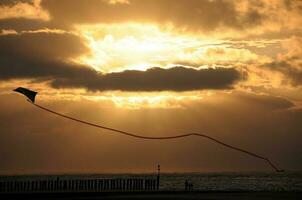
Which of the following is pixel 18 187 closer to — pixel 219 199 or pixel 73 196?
pixel 73 196

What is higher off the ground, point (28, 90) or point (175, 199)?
point (28, 90)

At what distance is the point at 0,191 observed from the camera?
60312 millimetres

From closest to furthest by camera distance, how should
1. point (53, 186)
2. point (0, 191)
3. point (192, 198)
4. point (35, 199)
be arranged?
point (35, 199) → point (192, 198) → point (0, 191) → point (53, 186)

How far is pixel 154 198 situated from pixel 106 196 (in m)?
5.90

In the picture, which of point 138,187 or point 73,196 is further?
point 138,187

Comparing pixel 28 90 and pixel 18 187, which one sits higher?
pixel 28 90

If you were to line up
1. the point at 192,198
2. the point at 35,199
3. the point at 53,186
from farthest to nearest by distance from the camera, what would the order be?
the point at 53,186, the point at 192,198, the point at 35,199

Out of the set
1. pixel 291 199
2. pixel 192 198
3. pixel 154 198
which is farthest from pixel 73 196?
pixel 291 199

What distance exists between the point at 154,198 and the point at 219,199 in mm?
6145

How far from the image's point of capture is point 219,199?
51.9 metres

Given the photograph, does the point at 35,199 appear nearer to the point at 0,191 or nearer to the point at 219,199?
the point at 0,191

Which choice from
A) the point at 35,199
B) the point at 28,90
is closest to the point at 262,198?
the point at 35,199

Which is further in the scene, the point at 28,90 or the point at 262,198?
the point at 262,198

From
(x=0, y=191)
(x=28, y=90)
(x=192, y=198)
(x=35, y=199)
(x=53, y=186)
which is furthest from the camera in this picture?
(x=53, y=186)
